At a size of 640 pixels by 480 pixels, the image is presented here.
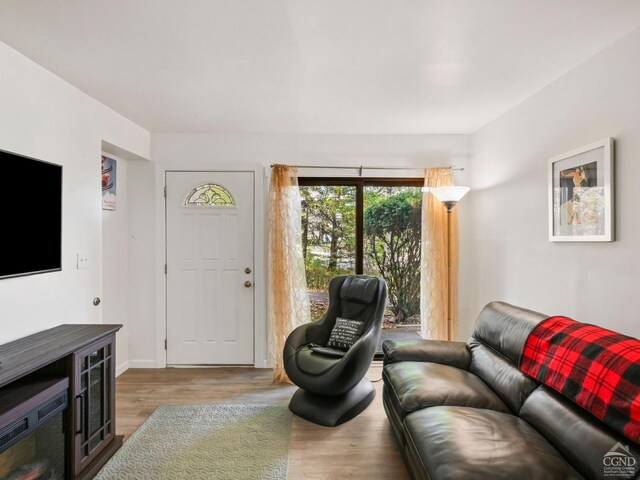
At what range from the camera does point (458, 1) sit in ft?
5.21

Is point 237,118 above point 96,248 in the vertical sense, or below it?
above

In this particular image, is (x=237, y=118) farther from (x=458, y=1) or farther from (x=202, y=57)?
(x=458, y=1)

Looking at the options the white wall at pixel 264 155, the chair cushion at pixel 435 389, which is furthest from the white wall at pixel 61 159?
the chair cushion at pixel 435 389

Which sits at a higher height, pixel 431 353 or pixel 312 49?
pixel 312 49

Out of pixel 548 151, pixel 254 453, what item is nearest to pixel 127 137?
pixel 254 453

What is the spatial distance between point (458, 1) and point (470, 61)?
0.63 metres

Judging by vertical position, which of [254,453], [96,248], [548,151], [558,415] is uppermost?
[548,151]

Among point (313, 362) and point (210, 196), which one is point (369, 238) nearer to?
point (313, 362)

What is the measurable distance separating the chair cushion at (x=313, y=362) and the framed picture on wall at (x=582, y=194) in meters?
1.79

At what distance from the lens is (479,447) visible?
1.46 meters

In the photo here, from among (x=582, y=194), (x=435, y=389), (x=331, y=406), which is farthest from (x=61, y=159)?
(x=582, y=194)

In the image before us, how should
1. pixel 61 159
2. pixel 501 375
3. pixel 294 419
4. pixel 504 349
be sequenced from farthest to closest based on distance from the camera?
pixel 294 419 < pixel 61 159 < pixel 504 349 < pixel 501 375

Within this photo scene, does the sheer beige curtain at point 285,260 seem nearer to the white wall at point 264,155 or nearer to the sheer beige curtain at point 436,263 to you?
the white wall at point 264,155

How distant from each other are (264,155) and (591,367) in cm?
311
